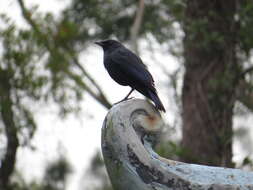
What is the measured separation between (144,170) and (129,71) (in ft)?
5.64

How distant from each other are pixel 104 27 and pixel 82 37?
1.53 feet

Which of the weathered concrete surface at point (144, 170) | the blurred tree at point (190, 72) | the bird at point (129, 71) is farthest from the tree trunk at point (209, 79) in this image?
the weathered concrete surface at point (144, 170)

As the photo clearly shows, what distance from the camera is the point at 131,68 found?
4980 mm

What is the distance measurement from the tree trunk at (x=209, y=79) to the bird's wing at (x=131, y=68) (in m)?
4.18

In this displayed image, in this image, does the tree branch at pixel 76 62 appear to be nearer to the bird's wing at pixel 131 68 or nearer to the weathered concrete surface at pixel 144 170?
the bird's wing at pixel 131 68

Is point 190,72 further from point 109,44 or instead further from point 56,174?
point 56,174

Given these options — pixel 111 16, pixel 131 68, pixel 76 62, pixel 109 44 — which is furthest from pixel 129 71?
pixel 111 16

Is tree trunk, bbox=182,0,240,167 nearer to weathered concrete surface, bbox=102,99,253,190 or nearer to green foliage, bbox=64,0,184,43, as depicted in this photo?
green foliage, bbox=64,0,184,43

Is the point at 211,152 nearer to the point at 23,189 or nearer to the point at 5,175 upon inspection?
the point at 5,175

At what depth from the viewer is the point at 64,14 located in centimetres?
1259

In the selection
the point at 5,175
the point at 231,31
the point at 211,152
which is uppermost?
the point at 231,31

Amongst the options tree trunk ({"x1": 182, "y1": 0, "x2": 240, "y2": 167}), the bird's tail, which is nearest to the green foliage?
tree trunk ({"x1": 182, "y1": 0, "x2": 240, "y2": 167})

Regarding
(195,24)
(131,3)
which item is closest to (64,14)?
(131,3)

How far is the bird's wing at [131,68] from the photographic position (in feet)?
16.0
